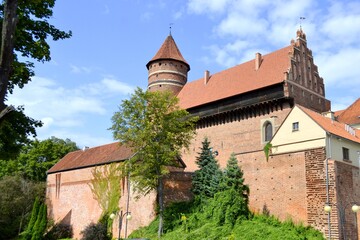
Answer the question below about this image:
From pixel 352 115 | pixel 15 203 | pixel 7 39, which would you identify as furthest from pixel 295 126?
pixel 15 203

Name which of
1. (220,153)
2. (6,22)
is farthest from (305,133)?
(6,22)

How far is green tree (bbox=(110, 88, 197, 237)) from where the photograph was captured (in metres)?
24.7

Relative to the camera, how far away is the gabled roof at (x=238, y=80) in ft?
106

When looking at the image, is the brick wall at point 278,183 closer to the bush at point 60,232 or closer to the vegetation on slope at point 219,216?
the vegetation on slope at point 219,216

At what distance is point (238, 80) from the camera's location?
35844 millimetres

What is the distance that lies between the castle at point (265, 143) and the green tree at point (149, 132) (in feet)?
9.38

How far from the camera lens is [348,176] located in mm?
21938

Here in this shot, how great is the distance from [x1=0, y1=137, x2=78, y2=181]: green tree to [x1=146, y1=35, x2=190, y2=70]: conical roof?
1581cm

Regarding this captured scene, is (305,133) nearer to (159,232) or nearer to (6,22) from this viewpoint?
(159,232)

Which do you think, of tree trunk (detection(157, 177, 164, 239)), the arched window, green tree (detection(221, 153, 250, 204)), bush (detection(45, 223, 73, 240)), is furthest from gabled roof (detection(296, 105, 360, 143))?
bush (detection(45, 223, 73, 240))

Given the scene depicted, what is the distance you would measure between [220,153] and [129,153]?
8.41 meters

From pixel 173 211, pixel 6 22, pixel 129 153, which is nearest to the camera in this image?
pixel 6 22

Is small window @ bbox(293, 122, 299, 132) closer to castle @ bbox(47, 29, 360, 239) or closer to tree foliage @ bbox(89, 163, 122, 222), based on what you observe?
castle @ bbox(47, 29, 360, 239)

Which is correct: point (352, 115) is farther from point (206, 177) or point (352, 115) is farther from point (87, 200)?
point (87, 200)
